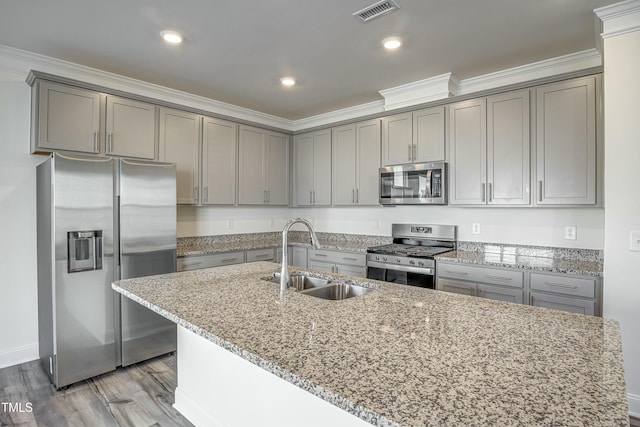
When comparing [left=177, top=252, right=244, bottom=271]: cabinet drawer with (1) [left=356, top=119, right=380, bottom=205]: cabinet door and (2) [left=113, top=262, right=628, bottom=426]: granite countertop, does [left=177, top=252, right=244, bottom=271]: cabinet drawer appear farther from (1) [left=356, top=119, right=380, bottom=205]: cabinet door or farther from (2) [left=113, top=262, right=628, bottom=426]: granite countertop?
(2) [left=113, top=262, right=628, bottom=426]: granite countertop

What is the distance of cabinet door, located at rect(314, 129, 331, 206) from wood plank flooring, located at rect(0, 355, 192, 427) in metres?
2.46

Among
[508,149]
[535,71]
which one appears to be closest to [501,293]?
[508,149]

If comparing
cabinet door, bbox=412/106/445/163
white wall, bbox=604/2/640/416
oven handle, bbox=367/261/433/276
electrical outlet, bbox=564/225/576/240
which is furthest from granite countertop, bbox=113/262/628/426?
cabinet door, bbox=412/106/445/163

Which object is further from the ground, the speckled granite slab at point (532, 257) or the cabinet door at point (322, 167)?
the cabinet door at point (322, 167)

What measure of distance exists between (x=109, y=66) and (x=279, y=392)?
3062 mm

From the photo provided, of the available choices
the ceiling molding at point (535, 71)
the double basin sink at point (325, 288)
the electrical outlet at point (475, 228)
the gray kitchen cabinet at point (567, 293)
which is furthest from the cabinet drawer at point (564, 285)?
the ceiling molding at point (535, 71)

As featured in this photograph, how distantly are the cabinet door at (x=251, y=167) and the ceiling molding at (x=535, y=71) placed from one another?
2.36 meters

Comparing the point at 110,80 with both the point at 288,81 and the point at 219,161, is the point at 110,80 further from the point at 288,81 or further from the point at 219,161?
the point at 288,81

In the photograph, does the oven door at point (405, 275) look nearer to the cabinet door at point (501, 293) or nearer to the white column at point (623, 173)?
the cabinet door at point (501, 293)

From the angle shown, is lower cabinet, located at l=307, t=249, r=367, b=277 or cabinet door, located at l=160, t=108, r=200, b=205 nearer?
cabinet door, located at l=160, t=108, r=200, b=205

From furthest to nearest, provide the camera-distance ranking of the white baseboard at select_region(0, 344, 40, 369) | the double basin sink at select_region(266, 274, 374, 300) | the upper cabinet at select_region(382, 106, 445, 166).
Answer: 1. the upper cabinet at select_region(382, 106, 445, 166)
2. the white baseboard at select_region(0, 344, 40, 369)
3. the double basin sink at select_region(266, 274, 374, 300)

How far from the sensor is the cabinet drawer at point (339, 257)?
3.70 m

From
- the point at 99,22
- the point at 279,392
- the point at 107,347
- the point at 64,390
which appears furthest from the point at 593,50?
the point at 64,390

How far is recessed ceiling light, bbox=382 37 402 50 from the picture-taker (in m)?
2.55
